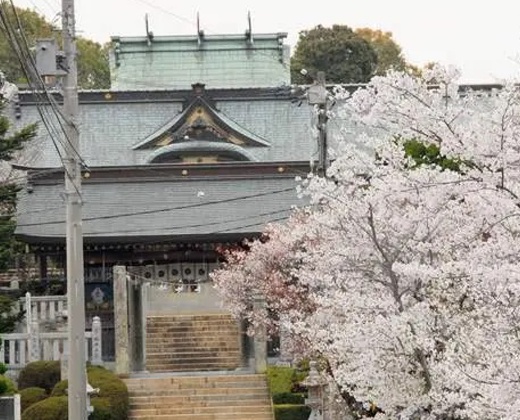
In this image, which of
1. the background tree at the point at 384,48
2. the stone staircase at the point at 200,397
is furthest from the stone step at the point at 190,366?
the background tree at the point at 384,48

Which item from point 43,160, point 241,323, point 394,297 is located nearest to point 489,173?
point 394,297

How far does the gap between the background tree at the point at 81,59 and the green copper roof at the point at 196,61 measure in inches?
378

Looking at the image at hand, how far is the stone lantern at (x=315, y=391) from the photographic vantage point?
22.2 metres

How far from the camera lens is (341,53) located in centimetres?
6078

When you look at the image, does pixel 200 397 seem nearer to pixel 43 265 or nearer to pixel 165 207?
pixel 43 265

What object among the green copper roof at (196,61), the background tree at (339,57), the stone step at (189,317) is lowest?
the stone step at (189,317)

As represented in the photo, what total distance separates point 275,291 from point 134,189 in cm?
1237

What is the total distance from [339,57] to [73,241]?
45.9 m

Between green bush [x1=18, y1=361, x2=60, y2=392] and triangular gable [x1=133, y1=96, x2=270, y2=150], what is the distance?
14.6 m

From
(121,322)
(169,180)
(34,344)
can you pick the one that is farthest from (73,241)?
(169,180)

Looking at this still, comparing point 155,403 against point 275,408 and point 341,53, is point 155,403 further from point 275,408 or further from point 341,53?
point 341,53

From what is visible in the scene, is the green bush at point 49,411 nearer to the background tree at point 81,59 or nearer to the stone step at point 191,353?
the stone step at point 191,353

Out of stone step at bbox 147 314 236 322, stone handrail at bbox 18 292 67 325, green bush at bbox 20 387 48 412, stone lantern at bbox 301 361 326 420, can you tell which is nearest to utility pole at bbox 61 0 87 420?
stone lantern at bbox 301 361 326 420

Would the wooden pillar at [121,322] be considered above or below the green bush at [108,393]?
above
